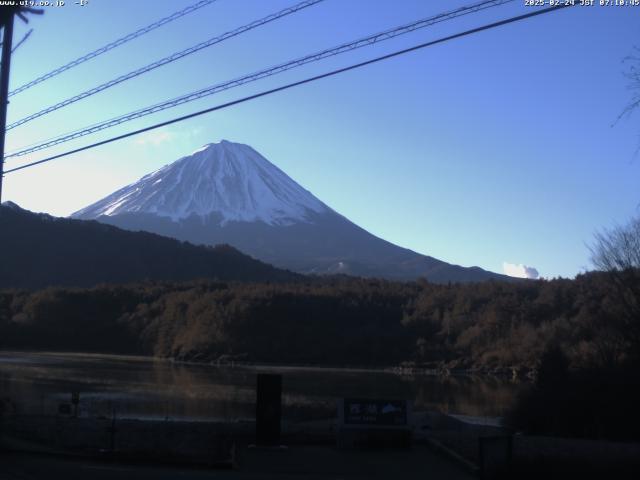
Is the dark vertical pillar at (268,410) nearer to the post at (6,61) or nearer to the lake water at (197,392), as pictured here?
the lake water at (197,392)

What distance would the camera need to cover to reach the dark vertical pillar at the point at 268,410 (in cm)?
1831

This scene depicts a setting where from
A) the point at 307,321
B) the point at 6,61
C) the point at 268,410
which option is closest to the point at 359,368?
the point at 307,321

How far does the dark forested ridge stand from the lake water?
19.8 m

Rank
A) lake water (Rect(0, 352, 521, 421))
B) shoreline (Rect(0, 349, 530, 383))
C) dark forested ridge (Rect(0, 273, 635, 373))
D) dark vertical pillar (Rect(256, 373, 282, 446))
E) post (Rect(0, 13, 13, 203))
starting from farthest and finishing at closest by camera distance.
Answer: dark forested ridge (Rect(0, 273, 635, 373))
shoreline (Rect(0, 349, 530, 383))
lake water (Rect(0, 352, 521, 421))
dark vertical pillar (Rect(256, 373, 282, 446))
post (Rect(0, 13, 13, 203))

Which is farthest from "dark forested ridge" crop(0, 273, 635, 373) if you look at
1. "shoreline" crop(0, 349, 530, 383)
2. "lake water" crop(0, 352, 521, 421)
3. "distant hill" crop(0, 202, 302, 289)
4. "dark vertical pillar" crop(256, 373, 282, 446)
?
"dark vertical pillar" crop(256, 373, 282, 446)

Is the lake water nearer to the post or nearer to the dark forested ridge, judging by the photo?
the post

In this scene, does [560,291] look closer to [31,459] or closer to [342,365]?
[342,365]

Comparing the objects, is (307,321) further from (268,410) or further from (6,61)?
(6,61)

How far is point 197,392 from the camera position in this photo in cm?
4009

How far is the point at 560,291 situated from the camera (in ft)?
289

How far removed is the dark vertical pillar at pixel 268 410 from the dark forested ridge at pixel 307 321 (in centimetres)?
5628

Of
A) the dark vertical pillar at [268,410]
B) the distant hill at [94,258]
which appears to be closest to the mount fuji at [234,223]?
the distant hill at [94,258]

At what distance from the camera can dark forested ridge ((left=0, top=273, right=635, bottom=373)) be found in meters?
82.1

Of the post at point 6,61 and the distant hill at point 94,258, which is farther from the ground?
the distant hill at point 94,258
